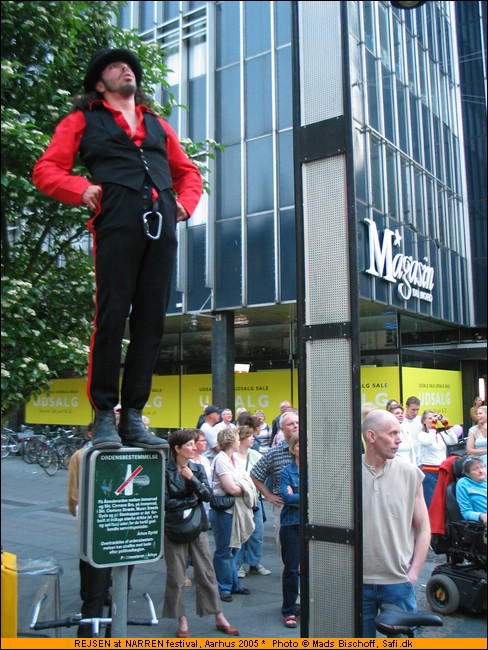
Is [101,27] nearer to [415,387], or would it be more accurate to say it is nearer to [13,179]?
[13,179]

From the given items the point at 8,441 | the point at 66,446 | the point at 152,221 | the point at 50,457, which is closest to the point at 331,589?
the point at 152,221

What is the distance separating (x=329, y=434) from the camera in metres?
2.97

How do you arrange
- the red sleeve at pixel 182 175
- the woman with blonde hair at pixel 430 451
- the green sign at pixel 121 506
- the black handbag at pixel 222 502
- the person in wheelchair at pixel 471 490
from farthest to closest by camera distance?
the woman with blonde hair at pixel 430 451, the black handbag at pixel 222 502, the person in wheelchair at pixel 471 490, the red sleeve at pixel 182 175, the green sign at pixel 121 506

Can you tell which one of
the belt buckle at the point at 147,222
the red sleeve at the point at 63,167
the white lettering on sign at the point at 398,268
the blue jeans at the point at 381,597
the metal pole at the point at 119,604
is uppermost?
the white lettering on sign at the point at 398,268

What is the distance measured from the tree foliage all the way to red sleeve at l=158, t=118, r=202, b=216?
2.88ft

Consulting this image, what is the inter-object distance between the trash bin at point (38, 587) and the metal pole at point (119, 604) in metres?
1.38

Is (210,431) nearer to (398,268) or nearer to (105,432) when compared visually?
(105,432)

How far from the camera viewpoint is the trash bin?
366 cm

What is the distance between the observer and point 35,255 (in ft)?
12.7

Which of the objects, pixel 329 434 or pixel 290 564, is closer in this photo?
pixel 329 434

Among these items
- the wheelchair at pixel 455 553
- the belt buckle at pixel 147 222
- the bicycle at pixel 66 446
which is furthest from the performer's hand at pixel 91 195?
the bicycle at pixel 66 446

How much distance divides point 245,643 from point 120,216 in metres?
1.69

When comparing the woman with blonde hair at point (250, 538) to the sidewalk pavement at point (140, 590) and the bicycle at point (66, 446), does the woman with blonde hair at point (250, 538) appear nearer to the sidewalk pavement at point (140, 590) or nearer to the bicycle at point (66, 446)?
the sidewalk pavement at point (140, 590)

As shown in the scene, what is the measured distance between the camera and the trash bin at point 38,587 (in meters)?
3.66
